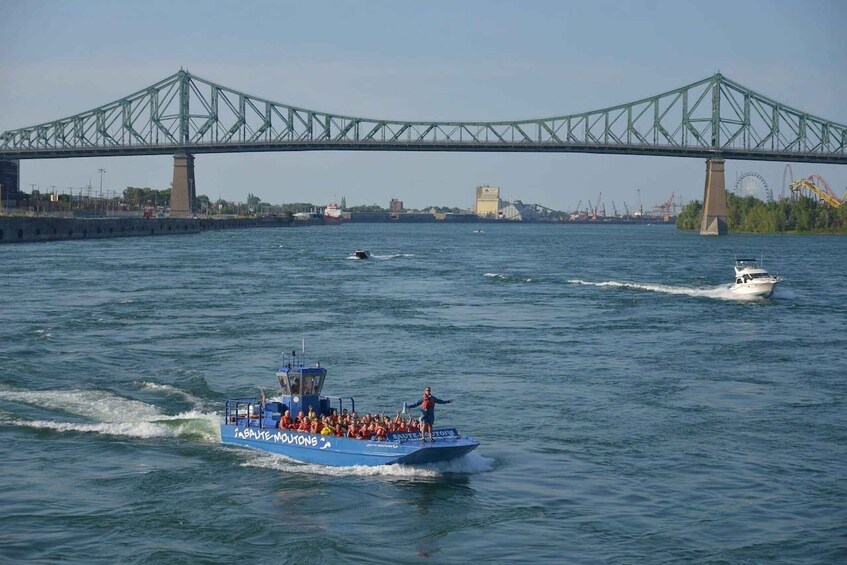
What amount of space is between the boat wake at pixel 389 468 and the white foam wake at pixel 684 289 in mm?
56341

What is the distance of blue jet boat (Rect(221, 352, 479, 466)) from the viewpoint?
3378 centimetres

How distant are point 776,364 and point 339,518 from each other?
3026 centimetres

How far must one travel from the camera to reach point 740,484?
33.8 metres

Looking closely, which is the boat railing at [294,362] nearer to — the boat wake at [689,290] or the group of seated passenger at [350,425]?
the group of seated passenger at [350,425]

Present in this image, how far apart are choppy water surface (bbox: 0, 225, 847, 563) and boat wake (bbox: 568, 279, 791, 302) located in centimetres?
262

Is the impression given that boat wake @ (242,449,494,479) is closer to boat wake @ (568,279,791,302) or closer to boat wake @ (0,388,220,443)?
boat wake @ (0,388,220,443)

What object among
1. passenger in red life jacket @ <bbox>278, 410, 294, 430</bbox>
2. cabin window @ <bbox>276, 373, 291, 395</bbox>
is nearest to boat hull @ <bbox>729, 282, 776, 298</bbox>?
cabin window @ <bbox>276, 373, 291, 395</bbox>

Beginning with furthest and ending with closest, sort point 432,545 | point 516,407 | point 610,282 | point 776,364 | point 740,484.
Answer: point 610,282 < point 776,364 < point 516,407 < point 740,484 < point 432,545

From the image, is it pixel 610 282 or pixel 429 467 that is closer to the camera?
pixel 429 467

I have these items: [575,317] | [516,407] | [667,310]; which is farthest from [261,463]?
[667,310]

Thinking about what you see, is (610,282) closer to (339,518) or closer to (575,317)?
(575,317)

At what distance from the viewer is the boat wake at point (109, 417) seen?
39750 millimetres

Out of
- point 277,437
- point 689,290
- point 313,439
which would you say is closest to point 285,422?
point 277,437

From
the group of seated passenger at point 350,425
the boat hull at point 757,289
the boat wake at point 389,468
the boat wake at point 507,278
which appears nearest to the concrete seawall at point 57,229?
the boat wake at point 507,278
